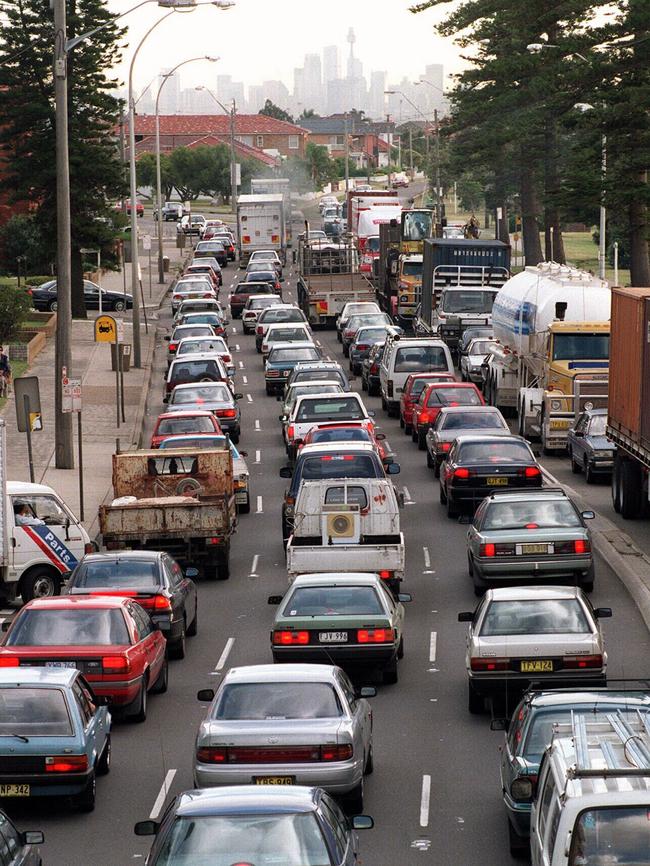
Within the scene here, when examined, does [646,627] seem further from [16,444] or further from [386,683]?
[16,444]

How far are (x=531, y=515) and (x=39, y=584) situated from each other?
6.92m

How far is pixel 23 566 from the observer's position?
81.6ft

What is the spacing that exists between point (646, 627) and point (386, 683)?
4.30 meters

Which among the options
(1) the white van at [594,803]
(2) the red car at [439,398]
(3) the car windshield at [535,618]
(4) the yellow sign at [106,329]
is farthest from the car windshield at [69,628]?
→ (4) the yellow sign at [106,329]

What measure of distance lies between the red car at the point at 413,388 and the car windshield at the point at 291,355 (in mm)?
7212

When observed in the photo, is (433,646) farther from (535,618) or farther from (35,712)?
(35,712)

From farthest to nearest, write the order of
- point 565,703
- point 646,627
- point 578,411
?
point 578,411 → point 646,627 → point 565,703

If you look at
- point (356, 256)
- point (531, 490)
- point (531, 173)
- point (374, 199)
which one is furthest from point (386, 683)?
point (374, 199)

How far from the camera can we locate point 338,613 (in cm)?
1898

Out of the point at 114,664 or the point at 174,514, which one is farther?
the point at 174,514

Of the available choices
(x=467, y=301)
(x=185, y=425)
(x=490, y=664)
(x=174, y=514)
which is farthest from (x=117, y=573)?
(x=467, y=301)

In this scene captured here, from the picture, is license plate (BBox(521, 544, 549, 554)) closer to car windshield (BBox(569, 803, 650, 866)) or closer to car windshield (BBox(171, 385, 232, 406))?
car windshield (BBox(569, 803, 650, 866))

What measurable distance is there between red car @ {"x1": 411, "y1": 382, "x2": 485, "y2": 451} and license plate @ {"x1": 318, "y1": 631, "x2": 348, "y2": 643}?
19.2 meters

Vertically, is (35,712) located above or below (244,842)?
below
